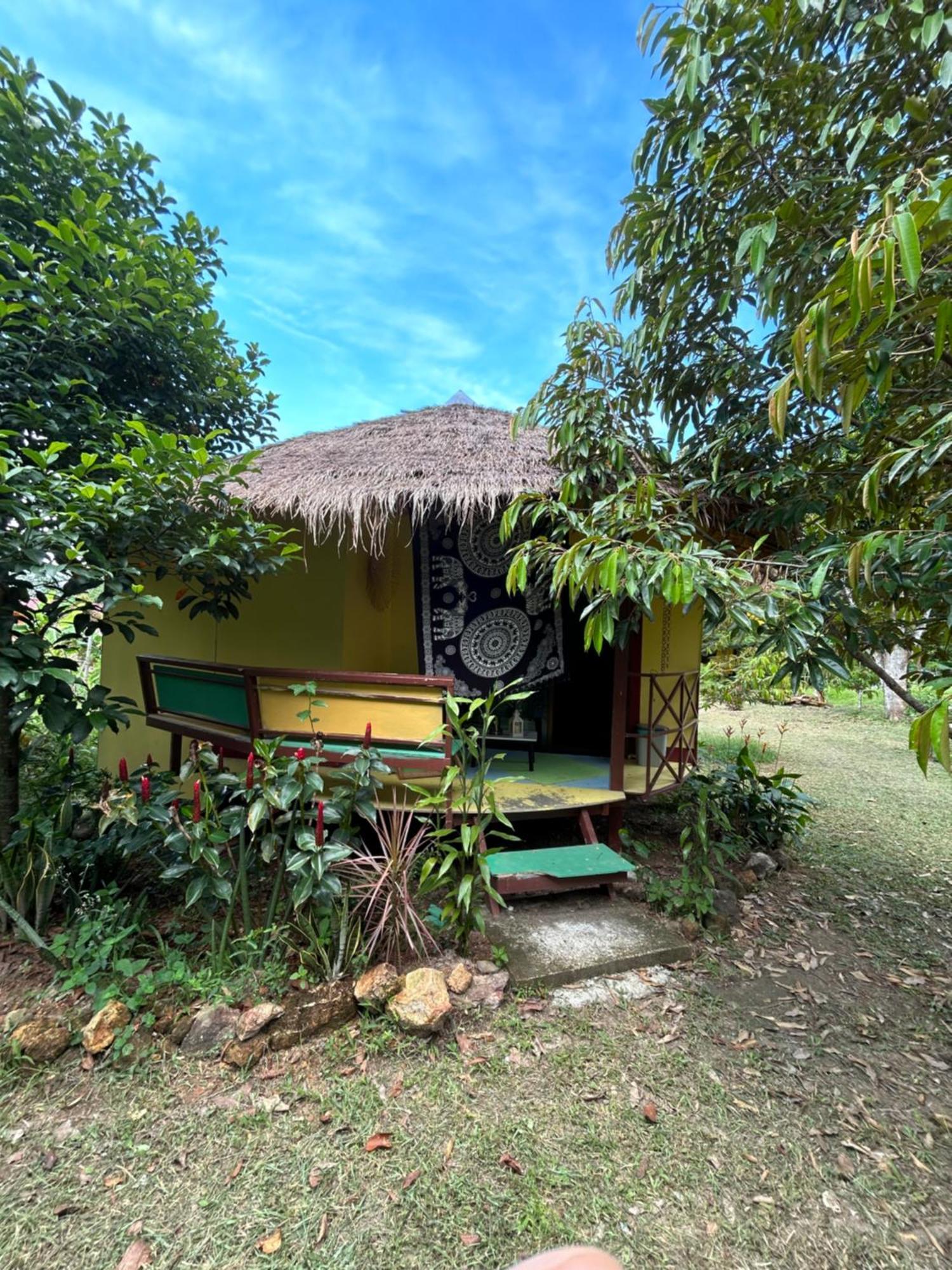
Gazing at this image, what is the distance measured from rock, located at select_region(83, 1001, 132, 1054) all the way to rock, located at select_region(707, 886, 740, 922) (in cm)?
288

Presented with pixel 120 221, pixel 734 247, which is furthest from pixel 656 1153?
pixel 120 221

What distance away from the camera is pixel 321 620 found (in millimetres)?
4383

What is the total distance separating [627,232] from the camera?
278cm

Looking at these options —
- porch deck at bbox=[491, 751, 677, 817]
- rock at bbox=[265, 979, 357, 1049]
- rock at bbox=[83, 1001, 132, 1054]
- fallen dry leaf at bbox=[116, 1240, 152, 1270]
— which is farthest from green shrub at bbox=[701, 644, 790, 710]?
fallen dry leaf at bbox=[116, 1240, 152, 1270]

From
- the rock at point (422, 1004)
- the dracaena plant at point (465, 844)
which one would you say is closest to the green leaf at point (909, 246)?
the dracaena plant at point (465, 844)

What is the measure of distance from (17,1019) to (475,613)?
121 inches

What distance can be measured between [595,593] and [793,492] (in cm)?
145

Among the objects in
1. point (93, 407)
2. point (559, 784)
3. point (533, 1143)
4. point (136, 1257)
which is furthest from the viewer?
point (559, 784)

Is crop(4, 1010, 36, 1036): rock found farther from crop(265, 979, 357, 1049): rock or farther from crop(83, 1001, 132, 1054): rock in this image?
crop(265, 979, 357, 1049): rock

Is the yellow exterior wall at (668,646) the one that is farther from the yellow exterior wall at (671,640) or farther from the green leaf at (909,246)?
the green leaf at (909,246)

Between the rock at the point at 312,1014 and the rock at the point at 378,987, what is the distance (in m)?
0.05

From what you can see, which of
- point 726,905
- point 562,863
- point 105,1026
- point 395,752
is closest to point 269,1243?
point 105,1026

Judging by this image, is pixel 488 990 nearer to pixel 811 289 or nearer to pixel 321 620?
pixel 321 620

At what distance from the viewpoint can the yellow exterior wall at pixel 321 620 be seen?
171 inches
